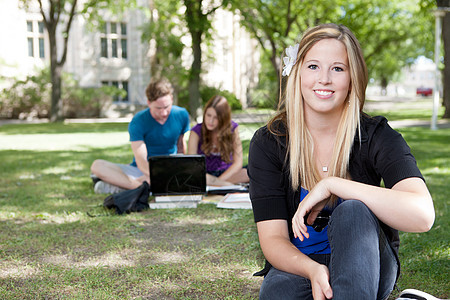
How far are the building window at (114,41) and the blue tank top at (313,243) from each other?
27.1 m

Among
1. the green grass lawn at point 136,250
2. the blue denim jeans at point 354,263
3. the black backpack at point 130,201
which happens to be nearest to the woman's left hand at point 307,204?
the blue denim jeans at point 354,263

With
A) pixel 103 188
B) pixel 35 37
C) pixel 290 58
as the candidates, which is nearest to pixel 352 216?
pixel 290 58

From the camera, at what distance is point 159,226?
4.93 m

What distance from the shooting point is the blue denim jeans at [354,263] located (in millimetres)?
1936

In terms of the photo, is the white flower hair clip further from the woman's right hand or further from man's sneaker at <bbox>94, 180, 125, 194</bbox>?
man's sneaker at <bbox>94, 180, 125, 194</bbox>

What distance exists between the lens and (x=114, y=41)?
28578mm

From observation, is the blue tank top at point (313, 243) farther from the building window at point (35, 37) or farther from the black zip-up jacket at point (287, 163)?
the building window at point (35, 37)

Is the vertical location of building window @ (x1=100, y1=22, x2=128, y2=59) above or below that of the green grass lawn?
above

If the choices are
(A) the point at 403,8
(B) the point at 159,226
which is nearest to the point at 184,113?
(B) the point at 159,226

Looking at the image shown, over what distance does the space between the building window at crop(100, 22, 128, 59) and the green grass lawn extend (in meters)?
22.2

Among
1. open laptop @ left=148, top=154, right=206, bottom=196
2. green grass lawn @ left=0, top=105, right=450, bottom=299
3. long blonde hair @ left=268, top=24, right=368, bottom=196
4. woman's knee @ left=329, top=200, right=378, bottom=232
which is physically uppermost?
long blonde hair @ left=268, top=24, right=368, bottom=196

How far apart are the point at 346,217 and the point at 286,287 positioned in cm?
42

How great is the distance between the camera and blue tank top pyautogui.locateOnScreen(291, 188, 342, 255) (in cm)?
246

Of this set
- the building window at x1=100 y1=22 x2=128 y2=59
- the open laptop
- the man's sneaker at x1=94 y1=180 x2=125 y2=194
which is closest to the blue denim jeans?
the open laptop
